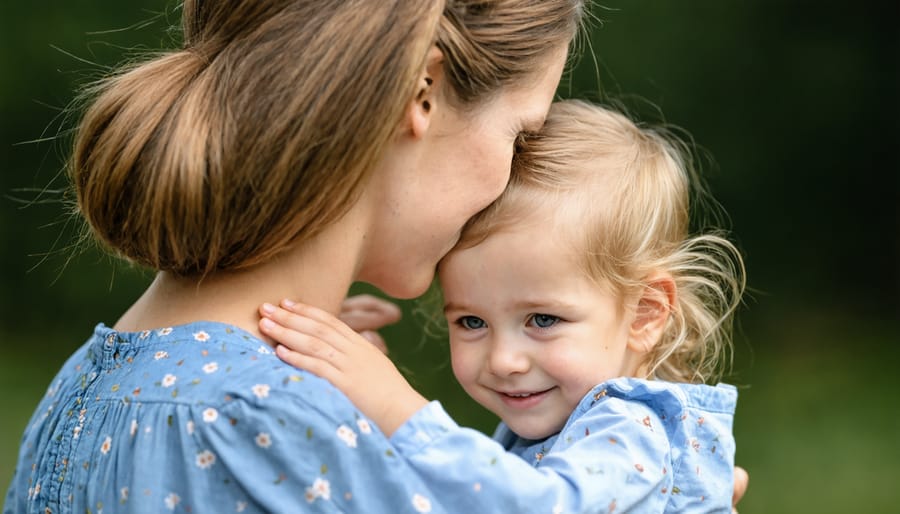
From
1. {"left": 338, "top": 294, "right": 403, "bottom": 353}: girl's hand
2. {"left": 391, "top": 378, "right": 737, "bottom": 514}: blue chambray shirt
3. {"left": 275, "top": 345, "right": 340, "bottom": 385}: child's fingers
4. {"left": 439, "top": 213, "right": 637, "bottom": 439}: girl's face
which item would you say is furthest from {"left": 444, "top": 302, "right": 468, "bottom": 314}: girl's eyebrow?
{"left": 275, "top": 345, "right": 340, "bottom": 385}: child's fingers

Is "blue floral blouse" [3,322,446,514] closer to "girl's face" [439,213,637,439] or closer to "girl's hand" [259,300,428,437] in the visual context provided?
"girl's hand" [259,300,428,437]

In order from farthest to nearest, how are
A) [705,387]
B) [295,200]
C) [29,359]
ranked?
[29,359], [705,387], [295,200]

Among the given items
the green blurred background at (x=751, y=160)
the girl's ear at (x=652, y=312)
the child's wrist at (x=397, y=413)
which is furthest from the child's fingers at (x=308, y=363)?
the green blurred background at (x=751, y=160)

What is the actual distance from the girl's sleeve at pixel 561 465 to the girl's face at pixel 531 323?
157 mm

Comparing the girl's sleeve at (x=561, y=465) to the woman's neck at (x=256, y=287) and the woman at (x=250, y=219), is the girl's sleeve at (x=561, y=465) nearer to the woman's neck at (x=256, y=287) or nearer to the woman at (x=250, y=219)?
the woman at (x=250, y=219)

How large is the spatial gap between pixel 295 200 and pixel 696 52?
20.9 feet

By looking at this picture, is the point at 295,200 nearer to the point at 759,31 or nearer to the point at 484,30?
the point at 484,30

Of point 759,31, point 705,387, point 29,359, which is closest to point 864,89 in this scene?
point 759,31

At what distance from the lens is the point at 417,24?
203 centimetres

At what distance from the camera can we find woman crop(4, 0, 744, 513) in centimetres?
185

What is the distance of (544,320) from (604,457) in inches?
16.1

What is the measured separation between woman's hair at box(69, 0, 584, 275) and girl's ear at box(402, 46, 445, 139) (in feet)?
0.10

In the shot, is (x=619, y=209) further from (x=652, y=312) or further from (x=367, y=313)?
(x=367, y=313)

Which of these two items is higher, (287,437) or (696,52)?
(696,52)
